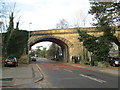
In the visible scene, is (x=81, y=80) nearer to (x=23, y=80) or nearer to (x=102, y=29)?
(x=23, y=80)

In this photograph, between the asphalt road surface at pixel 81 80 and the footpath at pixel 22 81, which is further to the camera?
the asphalt road surface at pixel 81 80

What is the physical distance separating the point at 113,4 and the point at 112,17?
1.79m

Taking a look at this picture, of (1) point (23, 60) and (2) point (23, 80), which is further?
(1) point (23, 60)

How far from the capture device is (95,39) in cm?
3092

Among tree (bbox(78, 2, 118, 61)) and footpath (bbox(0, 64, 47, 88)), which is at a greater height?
tree (bbox(78, 2, 118, 61))

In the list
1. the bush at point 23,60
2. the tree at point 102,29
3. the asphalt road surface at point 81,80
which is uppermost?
the tree at point 102,29

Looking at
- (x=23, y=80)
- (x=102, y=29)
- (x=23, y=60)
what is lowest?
(x=23, y=80)

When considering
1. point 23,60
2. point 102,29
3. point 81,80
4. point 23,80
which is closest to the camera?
point 23,80

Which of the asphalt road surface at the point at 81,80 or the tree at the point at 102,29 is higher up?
the tree at the point at 102,29

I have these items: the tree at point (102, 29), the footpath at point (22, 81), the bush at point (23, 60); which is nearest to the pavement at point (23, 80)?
the footpath at point (22, 81)

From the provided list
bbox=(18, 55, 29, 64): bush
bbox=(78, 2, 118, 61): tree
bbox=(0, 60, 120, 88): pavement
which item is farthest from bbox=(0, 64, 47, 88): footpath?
bbox=(18, 55, 29, 64): bush

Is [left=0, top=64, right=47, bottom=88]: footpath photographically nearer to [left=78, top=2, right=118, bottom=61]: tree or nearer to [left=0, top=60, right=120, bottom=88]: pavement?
[left=0, top=60, right=120, bottom=88]: pavement

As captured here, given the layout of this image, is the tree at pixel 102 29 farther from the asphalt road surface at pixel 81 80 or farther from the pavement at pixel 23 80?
the pavement at pixel 23 80

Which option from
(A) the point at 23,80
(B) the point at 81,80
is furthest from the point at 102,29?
(A) the point at 23,80
